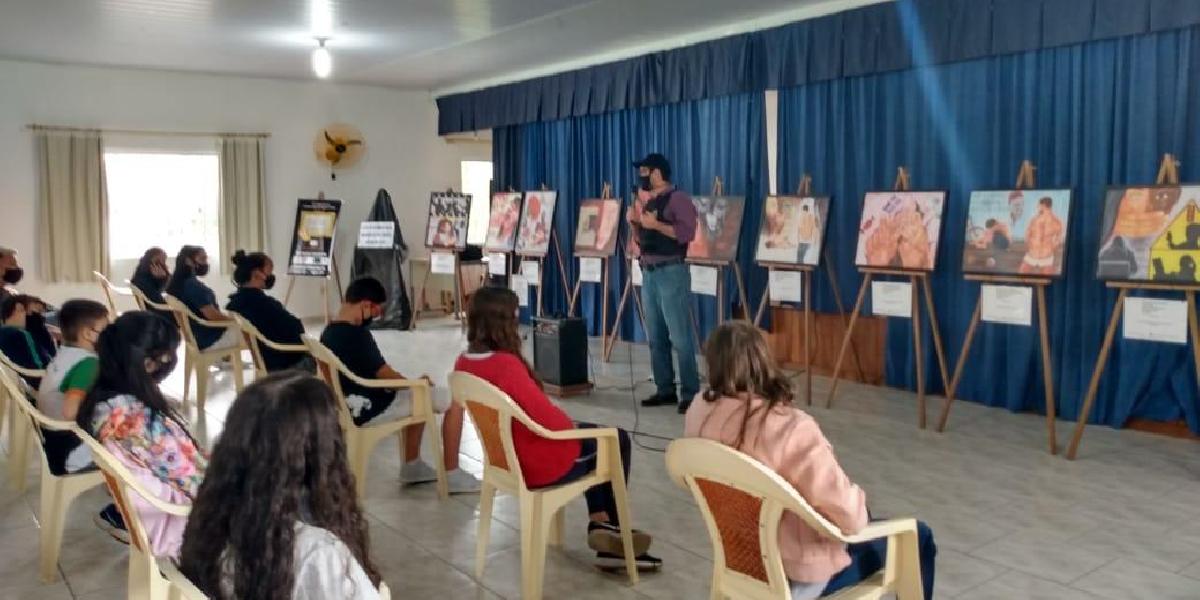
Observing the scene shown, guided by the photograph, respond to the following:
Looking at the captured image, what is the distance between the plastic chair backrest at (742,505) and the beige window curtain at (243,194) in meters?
8.53

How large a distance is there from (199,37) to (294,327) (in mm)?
3685

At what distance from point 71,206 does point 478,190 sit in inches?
188

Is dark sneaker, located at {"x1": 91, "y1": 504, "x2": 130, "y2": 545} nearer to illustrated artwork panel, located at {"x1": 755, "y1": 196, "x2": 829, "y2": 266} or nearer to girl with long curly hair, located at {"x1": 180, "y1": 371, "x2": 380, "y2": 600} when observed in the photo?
girl with long curly hair, located at {"x1": 180, "y1": 371, "x2": 380, "y2": 600}

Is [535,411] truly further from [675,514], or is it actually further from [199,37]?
[199,37]

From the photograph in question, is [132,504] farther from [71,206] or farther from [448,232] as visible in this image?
[71,206]

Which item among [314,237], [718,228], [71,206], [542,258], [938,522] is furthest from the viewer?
[314,237]

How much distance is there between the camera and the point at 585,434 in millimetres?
2959

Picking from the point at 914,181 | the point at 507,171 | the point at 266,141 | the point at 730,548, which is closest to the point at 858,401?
the point at 914,181

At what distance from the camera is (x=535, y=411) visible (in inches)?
117

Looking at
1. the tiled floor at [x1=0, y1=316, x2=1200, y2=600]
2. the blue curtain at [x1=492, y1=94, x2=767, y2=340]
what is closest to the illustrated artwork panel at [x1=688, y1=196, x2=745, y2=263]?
the blue curtain at [x1=492, y1=94, x2=767, y2=340]

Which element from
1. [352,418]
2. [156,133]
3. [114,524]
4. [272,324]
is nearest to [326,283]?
[156,133]

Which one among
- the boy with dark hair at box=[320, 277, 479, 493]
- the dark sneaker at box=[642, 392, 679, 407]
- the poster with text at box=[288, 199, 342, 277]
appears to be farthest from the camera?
the poster with text at box=[288, 199, 342, 277]

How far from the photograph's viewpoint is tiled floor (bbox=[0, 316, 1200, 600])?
312cm

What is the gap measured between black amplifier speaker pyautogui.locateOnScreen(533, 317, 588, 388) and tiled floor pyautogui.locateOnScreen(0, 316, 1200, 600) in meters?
0.87
